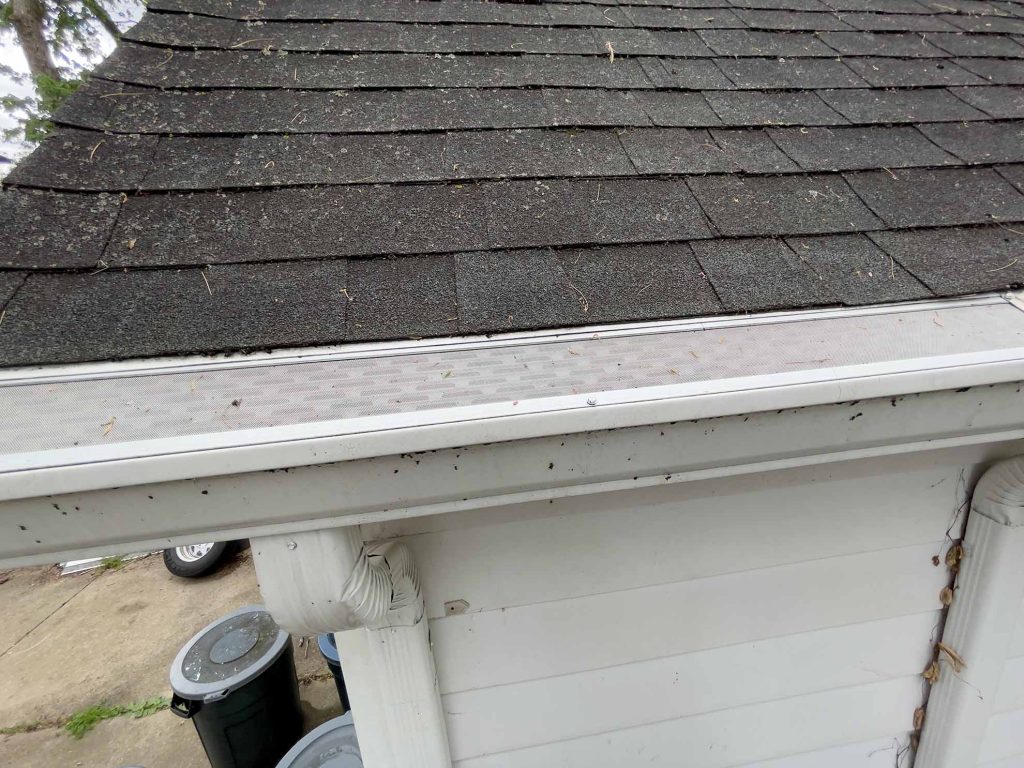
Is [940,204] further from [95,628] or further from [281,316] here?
[95,628]

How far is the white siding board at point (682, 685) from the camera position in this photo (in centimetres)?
142

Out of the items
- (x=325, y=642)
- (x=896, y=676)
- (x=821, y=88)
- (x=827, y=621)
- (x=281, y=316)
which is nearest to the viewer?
(x=281, y=316)

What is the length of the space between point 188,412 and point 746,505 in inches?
51.2

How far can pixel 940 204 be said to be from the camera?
1.44m

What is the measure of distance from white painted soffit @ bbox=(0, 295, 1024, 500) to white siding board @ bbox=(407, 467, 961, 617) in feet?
1.42

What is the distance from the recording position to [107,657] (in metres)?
4.42

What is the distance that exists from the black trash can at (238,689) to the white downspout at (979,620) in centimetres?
326

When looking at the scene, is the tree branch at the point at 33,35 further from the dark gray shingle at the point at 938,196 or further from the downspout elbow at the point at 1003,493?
the downspout elbow at the point at 1003,493

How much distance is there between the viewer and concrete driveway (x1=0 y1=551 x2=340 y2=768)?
3.65 metres

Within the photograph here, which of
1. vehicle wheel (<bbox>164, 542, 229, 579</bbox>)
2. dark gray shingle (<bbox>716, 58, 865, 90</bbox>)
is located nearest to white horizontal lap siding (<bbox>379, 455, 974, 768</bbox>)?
dark gray shingle (<bbox>716, 58, 865, 90</bbox>)

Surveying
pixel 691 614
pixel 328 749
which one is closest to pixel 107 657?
pixel 328 749

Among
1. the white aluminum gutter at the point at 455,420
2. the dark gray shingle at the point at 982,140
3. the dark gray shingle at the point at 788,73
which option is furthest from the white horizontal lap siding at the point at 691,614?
the dark gray shingle at the point at 788,73

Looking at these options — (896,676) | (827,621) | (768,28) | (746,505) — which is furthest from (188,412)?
(768,28)

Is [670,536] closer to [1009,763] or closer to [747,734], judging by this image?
[747,734]
